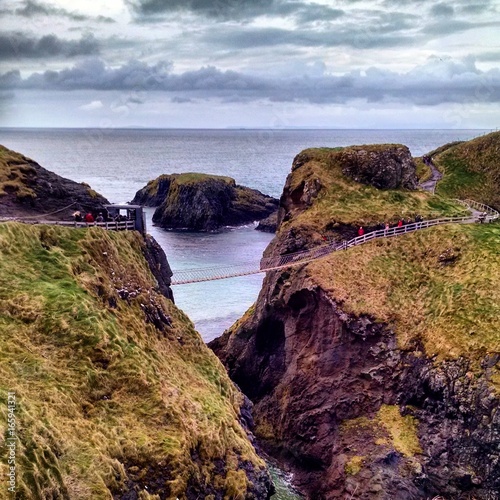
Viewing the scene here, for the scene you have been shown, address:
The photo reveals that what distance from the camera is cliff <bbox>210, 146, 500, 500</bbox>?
38.5 m

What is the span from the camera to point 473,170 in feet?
285

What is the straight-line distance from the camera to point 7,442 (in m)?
21.7

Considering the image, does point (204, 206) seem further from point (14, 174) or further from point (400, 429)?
point (400, 429)

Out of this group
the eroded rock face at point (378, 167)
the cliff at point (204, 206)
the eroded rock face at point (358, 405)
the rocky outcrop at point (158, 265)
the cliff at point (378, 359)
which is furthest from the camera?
the cliff at point (204, 206)

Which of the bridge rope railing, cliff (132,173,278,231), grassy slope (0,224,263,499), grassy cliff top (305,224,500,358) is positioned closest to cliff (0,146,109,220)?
the bridge rope railing

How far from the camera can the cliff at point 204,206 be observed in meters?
126

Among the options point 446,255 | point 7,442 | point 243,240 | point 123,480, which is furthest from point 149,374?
point 243,240

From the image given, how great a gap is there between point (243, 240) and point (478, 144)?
43.6m

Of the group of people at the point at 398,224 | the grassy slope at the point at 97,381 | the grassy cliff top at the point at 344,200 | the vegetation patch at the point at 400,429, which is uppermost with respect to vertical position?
the grassy cliff top at the point at 344,200

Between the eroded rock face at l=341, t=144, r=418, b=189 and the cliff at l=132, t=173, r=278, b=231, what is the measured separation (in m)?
63.7

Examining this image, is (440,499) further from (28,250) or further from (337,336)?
(28,250)

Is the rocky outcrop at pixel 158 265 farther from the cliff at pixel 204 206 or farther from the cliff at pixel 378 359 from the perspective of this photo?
the cliff at pixel 204 206

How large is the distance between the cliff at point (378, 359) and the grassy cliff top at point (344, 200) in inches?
11.1

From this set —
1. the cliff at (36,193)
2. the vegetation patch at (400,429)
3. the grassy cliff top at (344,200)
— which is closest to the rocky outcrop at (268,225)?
the grassy cliff top at (344,200)
